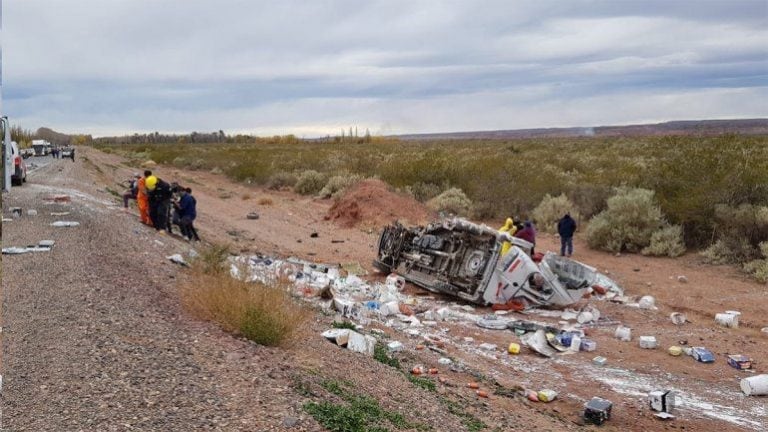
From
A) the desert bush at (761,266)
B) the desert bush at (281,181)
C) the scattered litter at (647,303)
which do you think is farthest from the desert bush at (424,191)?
the scattered litter at (647,303)

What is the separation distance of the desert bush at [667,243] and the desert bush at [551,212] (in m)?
3.86

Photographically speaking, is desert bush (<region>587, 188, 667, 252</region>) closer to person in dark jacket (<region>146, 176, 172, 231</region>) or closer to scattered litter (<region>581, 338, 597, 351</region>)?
scattered litter (<region>581, 338, 597, 351</region>)

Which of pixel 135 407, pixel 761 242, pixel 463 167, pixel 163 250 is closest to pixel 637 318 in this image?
pixel 761 242

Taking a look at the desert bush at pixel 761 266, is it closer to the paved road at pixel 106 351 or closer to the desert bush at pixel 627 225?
the desert bush at pixel 627 225

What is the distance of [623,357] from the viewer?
10.2 meters

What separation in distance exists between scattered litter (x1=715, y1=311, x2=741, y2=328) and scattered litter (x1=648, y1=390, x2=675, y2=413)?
185 inches

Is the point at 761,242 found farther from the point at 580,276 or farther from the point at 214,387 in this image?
the point at 214,387

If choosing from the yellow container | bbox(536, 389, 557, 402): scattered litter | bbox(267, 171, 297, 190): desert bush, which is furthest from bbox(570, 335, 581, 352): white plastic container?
bbox(267, 171, 297, 190): desert bush

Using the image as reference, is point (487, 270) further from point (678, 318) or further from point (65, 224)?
point (65, 224)

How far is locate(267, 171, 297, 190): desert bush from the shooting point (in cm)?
3678

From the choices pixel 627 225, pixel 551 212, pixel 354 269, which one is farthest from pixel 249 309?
pixel 551 212

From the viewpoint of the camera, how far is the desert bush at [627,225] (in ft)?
61.9

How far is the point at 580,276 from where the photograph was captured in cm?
1339

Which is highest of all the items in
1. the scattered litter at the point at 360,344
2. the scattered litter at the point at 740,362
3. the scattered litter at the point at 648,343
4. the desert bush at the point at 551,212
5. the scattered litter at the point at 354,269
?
the desert bush at the point at 551,212
